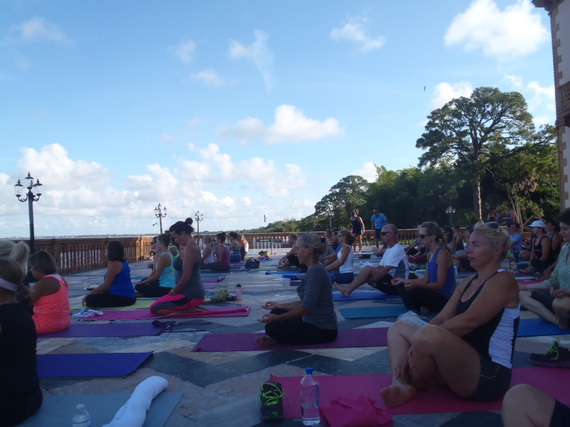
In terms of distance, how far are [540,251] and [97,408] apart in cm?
765

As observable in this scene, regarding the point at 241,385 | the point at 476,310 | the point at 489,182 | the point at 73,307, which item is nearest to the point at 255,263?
the point at 73,307

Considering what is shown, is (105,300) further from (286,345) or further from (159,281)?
(286,345)

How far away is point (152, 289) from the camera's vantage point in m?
7.23

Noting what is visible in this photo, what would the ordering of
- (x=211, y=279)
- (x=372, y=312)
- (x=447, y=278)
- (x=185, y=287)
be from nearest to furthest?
(x=447, y=278), (x=372, y=312), (x=185, y=287), (x=211, y=279)

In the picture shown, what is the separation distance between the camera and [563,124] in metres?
13.7

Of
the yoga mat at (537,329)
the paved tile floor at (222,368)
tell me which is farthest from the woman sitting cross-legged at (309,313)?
the yoga mat at (537,329)

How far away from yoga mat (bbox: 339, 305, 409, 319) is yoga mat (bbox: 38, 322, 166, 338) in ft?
6.96

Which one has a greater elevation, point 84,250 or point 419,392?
point 84,250

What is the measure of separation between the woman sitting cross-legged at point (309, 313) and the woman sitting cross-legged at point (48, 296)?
2108 millimetres

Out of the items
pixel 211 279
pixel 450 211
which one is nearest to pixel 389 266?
pixel 211 279

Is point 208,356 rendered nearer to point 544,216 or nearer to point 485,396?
point 485,396

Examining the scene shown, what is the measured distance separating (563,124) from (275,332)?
522 inches

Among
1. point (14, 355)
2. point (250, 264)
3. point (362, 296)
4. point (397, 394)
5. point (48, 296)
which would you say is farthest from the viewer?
point (250, 264)

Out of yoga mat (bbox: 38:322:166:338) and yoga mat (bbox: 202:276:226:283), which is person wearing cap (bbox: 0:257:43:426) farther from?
yoga mat (bbox: 202:276:226:283)
